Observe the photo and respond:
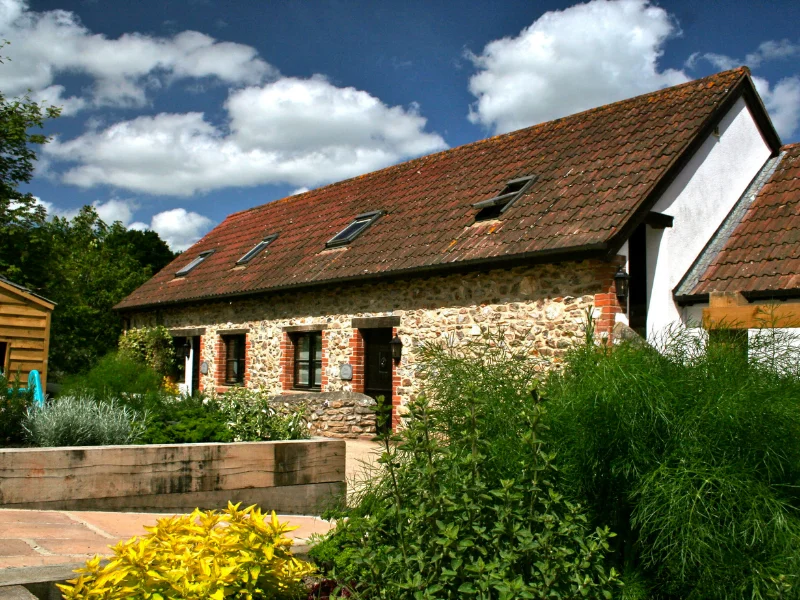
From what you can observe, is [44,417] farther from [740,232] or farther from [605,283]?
[740,232]

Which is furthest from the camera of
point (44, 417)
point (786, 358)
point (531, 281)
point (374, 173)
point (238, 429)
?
point (374, 173)

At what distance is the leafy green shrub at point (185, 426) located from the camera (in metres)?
5.56

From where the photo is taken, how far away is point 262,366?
14.1 meters

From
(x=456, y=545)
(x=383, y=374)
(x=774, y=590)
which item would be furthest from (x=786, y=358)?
(x=383, y=374)

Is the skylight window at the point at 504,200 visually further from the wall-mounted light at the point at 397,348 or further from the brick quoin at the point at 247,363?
the brick quoin at the point at 247,363

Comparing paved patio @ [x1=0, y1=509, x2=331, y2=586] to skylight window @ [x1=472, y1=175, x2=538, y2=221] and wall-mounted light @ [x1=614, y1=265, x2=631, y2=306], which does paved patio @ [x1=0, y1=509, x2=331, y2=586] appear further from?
skylight window @ [x1=472, y1=175, x2=538, y2=221]

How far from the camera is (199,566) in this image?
2.75m

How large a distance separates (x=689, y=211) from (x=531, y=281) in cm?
254

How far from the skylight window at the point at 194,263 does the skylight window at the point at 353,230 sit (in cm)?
578

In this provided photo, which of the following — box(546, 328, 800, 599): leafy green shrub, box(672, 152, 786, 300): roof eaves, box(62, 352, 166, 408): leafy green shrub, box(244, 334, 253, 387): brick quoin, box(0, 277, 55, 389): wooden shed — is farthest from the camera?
box(244, 334, 253, 387): brick quoin

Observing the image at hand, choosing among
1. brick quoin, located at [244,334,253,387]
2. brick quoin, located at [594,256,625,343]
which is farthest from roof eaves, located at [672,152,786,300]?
brick quoin, located at [244,334,253,387]

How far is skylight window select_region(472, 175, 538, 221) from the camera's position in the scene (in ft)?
34.7

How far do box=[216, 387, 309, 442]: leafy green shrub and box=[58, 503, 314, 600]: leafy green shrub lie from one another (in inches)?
110

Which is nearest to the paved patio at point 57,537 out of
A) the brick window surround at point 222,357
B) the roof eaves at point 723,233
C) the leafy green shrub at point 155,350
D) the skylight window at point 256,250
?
the roof eaves at point 723,233
